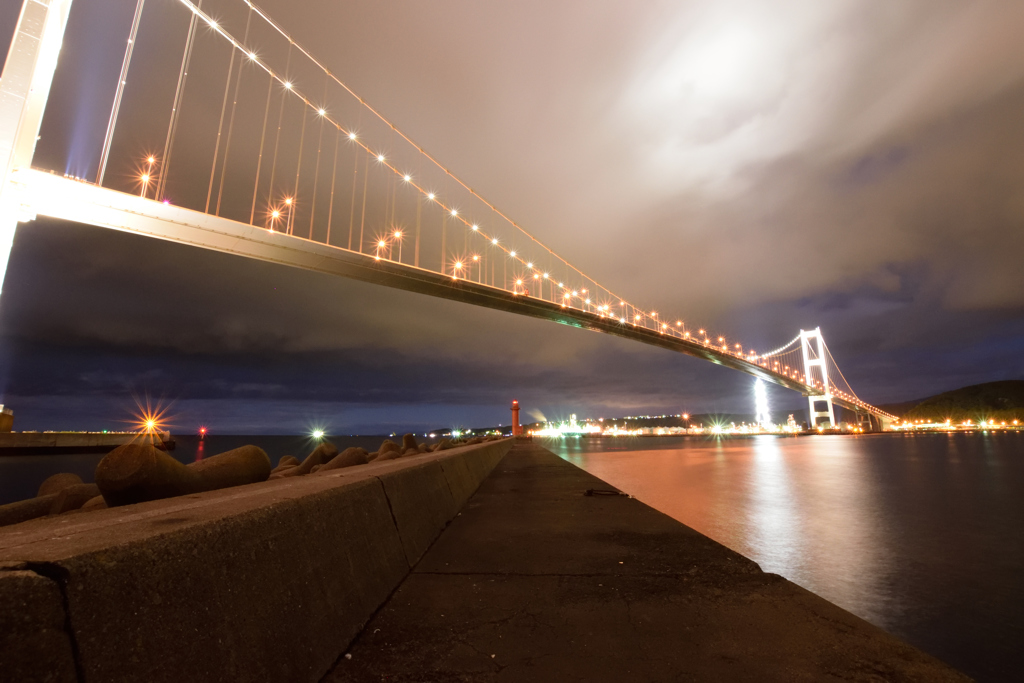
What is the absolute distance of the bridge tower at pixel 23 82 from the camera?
10016 millimetres

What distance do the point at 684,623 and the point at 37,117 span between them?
54.0 feet

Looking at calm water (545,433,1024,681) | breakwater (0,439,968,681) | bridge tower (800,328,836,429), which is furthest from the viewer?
bridge tower (800,328,836,429)

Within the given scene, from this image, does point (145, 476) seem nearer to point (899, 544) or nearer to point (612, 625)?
point (612, 625)

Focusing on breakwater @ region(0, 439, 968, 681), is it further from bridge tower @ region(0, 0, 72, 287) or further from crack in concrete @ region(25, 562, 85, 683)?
bridge tower @ region(0, 0, 72, 287)

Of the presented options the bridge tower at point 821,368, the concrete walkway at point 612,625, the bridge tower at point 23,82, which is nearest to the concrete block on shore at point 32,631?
the concrete walkway at point 612,625

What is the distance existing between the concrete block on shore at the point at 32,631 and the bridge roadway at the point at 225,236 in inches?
560

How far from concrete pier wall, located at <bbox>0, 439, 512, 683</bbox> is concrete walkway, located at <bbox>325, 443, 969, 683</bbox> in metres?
0.24

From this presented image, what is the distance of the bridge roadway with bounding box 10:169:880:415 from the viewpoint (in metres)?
17.0

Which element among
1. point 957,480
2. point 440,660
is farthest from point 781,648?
point 957,480

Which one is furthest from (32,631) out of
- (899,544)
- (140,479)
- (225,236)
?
(225,236)

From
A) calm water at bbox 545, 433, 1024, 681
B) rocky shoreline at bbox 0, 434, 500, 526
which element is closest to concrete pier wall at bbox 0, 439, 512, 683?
rocky shoreline at bbox 0, 434, 500, 526

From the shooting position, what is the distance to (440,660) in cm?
183

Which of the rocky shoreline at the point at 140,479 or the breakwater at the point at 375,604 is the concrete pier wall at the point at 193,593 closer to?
the breakwater at the point at 375,604

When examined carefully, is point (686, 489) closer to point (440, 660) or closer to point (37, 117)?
point (440, 660)
